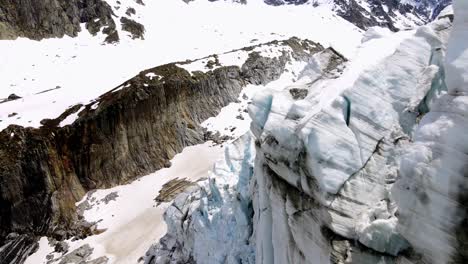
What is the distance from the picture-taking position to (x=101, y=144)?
48.1 meters

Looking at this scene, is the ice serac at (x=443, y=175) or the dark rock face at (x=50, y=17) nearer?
the ice serac at (x=443, y=175)

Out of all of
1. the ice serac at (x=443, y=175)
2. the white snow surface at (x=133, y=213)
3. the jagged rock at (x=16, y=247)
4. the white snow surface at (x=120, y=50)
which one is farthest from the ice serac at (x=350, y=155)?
the jagged rock at (x=16, y=247)

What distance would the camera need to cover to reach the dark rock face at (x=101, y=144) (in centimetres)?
4144

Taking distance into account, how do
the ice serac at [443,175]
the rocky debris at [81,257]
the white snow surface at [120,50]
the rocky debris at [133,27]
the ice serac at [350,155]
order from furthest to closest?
the rocky debris at [133,27] < the white snow surface at [120,50] < the rocky debris at [81,257] < the ice serac at [350,155] < the ice serac at [443,175]

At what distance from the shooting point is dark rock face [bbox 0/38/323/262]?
41.4 meters

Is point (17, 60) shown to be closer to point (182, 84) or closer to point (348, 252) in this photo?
point (182, 84)

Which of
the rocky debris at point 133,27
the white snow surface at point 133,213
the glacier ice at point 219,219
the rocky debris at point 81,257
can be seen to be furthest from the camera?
the rocky debris at point 133,27

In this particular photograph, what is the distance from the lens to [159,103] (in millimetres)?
53031

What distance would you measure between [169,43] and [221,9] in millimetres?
48999

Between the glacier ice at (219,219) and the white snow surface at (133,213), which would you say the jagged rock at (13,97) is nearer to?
the white snow surface at (133,213)

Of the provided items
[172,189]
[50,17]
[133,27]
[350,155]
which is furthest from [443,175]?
[50,17]

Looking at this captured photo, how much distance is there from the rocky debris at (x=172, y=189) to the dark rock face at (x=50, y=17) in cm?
5873

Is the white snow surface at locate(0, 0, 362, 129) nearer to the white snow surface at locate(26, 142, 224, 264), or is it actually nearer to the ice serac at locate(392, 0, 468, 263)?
the ice serac at locate(392, 0, 468, 263)

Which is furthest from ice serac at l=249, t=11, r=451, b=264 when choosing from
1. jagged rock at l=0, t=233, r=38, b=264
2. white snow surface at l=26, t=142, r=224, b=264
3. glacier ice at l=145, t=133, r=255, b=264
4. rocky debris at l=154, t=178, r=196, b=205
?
jagged rock at l=0, t=233, r=38, b=264
